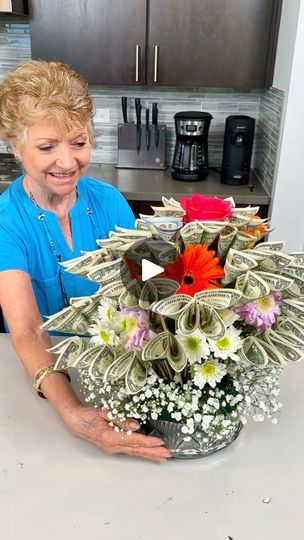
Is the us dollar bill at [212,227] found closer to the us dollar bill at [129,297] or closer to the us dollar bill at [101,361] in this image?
the us dollar bill at [129,297]

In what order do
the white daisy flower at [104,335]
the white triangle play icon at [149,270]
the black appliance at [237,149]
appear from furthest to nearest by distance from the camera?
the black appliance at [237,149]
the white daisy flower at [104,335]
the white triangle play icon at [149,270]

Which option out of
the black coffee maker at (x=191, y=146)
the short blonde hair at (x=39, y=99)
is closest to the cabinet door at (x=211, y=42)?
the black coffee maker at (x=191, y=146)

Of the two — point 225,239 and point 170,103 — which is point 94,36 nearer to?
point 170,103

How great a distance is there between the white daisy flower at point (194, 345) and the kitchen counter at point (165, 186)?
1587 millimetres

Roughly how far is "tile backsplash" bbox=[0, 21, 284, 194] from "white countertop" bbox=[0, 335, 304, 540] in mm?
1843

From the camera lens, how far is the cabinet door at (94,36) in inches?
86.0

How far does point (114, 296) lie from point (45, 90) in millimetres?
617

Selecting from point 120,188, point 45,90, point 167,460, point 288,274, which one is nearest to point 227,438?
point 167,460

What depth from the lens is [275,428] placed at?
0.94m

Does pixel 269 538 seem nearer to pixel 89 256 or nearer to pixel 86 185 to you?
pixel 89 256

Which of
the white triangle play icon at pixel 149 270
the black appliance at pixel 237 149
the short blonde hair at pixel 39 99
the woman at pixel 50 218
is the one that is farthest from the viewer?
the black appliance at pixel 237 149

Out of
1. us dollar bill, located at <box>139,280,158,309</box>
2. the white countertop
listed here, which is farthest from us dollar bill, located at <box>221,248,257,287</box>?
the white countertop

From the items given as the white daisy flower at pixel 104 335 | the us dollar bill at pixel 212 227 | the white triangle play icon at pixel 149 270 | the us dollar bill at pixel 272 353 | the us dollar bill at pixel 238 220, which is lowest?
the us dollar bill at pixel 272 353

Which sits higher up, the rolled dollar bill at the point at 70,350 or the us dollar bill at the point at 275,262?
the us dollar bill at the point at 275,262
